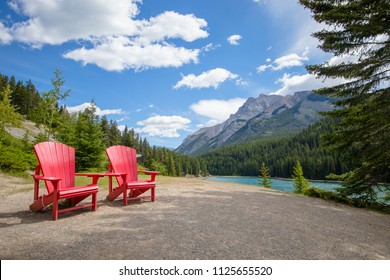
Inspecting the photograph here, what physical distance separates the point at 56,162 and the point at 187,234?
11.6 ft

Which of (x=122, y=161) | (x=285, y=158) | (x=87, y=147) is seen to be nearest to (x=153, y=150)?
(x=285, y=158)

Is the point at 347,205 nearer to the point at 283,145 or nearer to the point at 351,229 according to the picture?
the point at 351,229

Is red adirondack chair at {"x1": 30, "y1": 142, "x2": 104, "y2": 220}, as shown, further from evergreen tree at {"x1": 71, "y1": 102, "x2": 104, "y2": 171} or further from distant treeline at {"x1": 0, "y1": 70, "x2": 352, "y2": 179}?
evergreen tree at {"x1": 71, "y1": 102, "x2": 104, "y2": 171}

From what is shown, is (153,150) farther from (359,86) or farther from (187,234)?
(187,234)

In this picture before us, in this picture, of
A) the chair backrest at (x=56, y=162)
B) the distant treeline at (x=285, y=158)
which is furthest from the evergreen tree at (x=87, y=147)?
the distant treeline at (x=285, y=158)

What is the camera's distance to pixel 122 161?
6758mm

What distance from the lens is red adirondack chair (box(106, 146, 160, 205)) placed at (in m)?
6.11

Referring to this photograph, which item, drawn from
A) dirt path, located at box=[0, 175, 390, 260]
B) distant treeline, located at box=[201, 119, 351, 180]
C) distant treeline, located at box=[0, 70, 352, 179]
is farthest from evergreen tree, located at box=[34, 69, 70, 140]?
distant treeline, located at box=[201, 119, 351, 180]

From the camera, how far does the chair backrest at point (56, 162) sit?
5.08 meters

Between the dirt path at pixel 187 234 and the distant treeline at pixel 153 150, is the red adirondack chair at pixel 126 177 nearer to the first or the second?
the dirt path at pixel 187 234

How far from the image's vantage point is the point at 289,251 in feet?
11.3

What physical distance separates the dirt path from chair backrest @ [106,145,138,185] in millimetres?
917

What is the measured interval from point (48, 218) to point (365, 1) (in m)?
9.89
